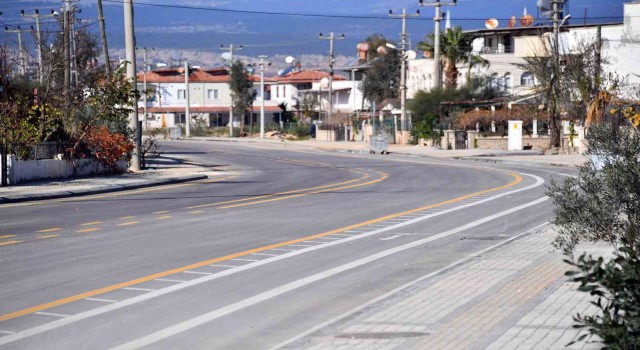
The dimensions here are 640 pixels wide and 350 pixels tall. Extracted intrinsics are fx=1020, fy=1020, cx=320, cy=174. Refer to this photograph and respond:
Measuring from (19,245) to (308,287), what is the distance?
6599mm

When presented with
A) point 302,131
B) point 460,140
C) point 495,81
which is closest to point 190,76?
point 302,131

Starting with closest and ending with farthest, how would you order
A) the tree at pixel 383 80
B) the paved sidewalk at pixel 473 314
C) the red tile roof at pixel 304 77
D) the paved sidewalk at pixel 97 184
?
the paved sidewalk at pixel 473 314, the paved sidewalk at pixel 97 184, the tree at pixel 383 80, the red tile roof at pixel 304 77

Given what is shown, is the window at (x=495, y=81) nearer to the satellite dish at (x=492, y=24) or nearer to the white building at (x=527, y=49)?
the white building at (x=527, y=49)

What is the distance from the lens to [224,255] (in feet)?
52.5

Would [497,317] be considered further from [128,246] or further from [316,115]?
[316,115]

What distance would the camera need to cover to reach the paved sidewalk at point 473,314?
9.27 metres

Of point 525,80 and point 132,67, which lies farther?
point 525,80

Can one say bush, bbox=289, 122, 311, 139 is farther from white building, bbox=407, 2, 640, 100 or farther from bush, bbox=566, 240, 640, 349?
bush, bbox=566, 240, 640, 349

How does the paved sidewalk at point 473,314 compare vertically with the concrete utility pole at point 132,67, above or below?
below

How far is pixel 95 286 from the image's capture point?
12.9 metres

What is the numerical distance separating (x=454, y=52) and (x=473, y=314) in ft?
249

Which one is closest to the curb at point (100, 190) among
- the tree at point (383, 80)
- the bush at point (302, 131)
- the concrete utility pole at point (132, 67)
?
the concrete utility pole at point (132, 67)

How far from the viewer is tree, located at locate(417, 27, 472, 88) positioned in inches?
3339

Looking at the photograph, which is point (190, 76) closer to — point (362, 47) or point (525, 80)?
point (362, 47)
